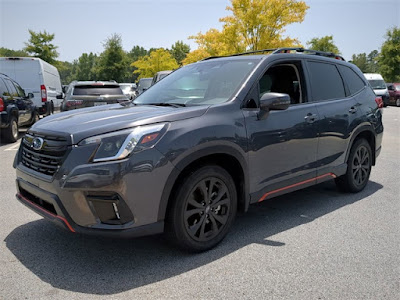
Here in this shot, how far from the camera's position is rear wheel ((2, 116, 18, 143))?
387 inches

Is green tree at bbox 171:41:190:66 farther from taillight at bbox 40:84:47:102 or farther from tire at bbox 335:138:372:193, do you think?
tire at bbox 335:138:372:193

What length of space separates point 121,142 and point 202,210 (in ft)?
3.04

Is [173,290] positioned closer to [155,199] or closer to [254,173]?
[155,199]

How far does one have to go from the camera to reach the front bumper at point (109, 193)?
2752 mm

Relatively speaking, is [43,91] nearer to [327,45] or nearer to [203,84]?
[203,84]

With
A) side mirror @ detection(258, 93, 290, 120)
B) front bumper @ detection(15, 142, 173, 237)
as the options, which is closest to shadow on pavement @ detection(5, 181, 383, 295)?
front bumper @ detection(15, 142, 173, 237)

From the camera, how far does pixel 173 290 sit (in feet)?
8.86

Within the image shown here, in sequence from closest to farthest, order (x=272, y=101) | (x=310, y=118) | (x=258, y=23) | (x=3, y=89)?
(x=272, y=101) < (x=310, y=118) < (x=3, y=89) < (x=258, y=23)

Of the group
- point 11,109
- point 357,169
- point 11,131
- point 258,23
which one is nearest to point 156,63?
point 258,23

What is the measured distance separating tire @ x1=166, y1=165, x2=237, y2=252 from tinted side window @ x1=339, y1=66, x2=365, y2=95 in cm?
260

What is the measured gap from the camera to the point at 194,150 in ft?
Result: 10.1

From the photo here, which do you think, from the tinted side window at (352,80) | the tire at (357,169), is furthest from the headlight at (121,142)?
the tinted side window at (352,80)

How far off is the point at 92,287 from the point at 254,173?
1.72m

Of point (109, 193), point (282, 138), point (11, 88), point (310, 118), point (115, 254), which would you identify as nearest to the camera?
point (109, 193)
